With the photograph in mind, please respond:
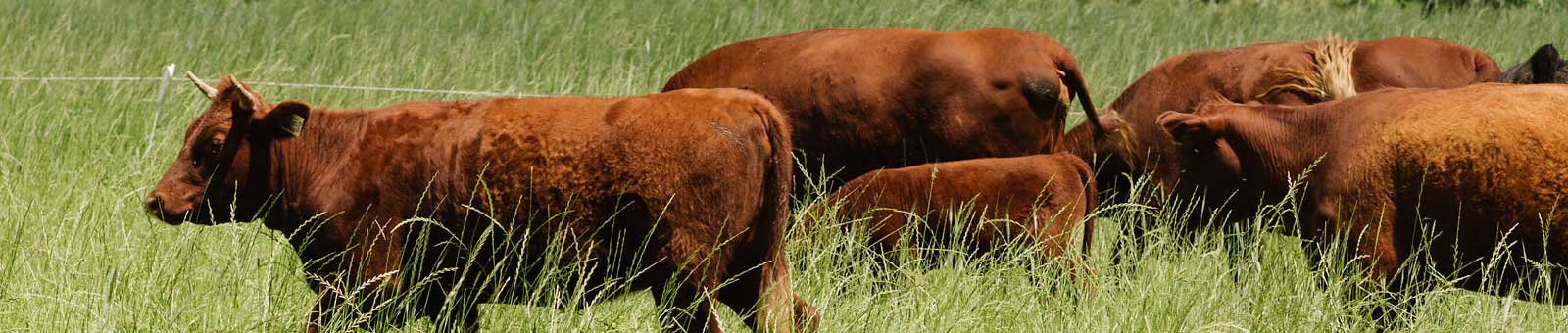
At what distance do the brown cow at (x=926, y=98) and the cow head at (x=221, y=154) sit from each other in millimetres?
2372

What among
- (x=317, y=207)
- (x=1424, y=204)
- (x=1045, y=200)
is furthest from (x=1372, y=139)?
(x=317, y=207)

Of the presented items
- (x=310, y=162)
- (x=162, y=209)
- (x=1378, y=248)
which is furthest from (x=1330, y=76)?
(x=162, y=209)

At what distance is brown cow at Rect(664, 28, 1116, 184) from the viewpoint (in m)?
6.07

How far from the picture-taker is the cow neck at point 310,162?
4055 millimetres

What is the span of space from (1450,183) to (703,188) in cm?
200

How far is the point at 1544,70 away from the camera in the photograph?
6809 mm

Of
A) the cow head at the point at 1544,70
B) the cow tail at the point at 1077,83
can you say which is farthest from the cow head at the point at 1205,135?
the cow head at the point at 1544,70

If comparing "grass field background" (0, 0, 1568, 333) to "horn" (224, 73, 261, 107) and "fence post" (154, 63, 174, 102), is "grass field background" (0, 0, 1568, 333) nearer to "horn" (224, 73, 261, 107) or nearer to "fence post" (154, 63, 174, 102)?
"fence post" (154, 63, 174, 102)

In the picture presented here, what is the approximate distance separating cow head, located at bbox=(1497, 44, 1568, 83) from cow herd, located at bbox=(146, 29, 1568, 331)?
1.51 metres

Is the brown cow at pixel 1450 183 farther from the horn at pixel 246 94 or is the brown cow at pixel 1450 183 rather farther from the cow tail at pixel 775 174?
the horn at pixel 246 94

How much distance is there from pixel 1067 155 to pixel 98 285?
3068 mm

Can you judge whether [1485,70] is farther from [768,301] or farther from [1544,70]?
[768,301]

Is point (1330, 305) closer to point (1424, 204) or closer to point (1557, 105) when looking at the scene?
point (1424, 204)

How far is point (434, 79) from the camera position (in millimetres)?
9508
